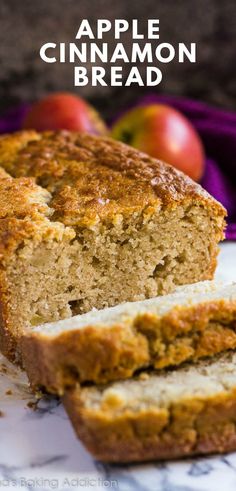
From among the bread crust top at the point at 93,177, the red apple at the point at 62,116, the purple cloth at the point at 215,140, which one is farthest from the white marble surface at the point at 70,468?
the red apple at the point at 62,116

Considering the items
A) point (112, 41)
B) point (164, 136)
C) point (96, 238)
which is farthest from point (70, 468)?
point (112, 41)

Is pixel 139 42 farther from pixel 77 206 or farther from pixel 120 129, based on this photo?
pixel 77 206

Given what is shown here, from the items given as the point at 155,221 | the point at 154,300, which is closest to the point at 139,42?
the point at 155,221

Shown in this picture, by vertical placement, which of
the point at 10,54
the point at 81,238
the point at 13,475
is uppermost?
the point at 10,54

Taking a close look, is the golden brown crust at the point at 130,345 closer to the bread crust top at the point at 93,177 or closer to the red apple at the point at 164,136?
the bread crust top at the point at 93,177

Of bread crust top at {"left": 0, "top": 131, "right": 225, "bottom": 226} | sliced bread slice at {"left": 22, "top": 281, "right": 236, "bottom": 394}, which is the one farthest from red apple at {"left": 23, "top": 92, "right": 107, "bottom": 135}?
sliced bread slice at {"left": 22, "top": 281, "right": 236, "bottom": 394}

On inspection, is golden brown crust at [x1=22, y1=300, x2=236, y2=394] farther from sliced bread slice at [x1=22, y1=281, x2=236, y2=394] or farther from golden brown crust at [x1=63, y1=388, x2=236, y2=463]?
golden brown crust at [x1=63, y1=388, x2=236, y2=463]
